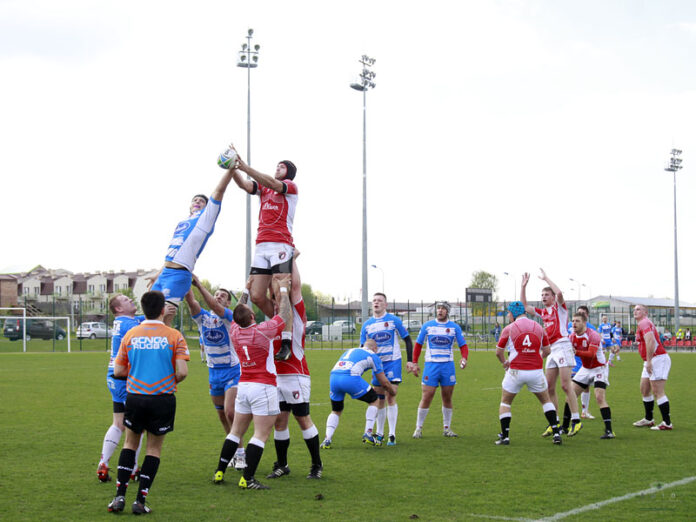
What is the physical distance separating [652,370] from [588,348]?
47.7 inches

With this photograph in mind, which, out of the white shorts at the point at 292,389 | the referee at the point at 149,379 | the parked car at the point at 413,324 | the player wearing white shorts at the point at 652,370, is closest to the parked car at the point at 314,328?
the parked car at the point at 413,324

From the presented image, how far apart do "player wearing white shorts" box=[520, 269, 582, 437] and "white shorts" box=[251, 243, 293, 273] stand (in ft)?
16.7

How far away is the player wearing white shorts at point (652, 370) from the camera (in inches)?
492

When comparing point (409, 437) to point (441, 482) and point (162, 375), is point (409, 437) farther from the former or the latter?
point (162, 375)

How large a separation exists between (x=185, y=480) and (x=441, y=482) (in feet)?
9.68

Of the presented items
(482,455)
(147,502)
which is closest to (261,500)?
(147,502)

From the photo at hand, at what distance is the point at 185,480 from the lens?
8.33 metres

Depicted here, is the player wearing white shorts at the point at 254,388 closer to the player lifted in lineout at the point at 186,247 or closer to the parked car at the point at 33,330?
the player lifted in lineout at the point at 186,247

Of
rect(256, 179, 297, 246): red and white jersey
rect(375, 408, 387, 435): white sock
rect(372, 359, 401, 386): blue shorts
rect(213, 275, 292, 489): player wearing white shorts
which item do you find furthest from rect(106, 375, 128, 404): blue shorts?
rect(372, 359, 401, 386): blue shorts

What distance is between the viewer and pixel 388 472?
8.85 m

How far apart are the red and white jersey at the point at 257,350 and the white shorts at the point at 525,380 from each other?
4.49 metres

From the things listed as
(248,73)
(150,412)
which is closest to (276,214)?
(150,412)

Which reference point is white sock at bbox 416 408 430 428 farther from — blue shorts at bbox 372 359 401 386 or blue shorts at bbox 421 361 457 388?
blue shorts at bbox 372 359 401 386

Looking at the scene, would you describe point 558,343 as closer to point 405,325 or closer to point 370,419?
point 370,419
